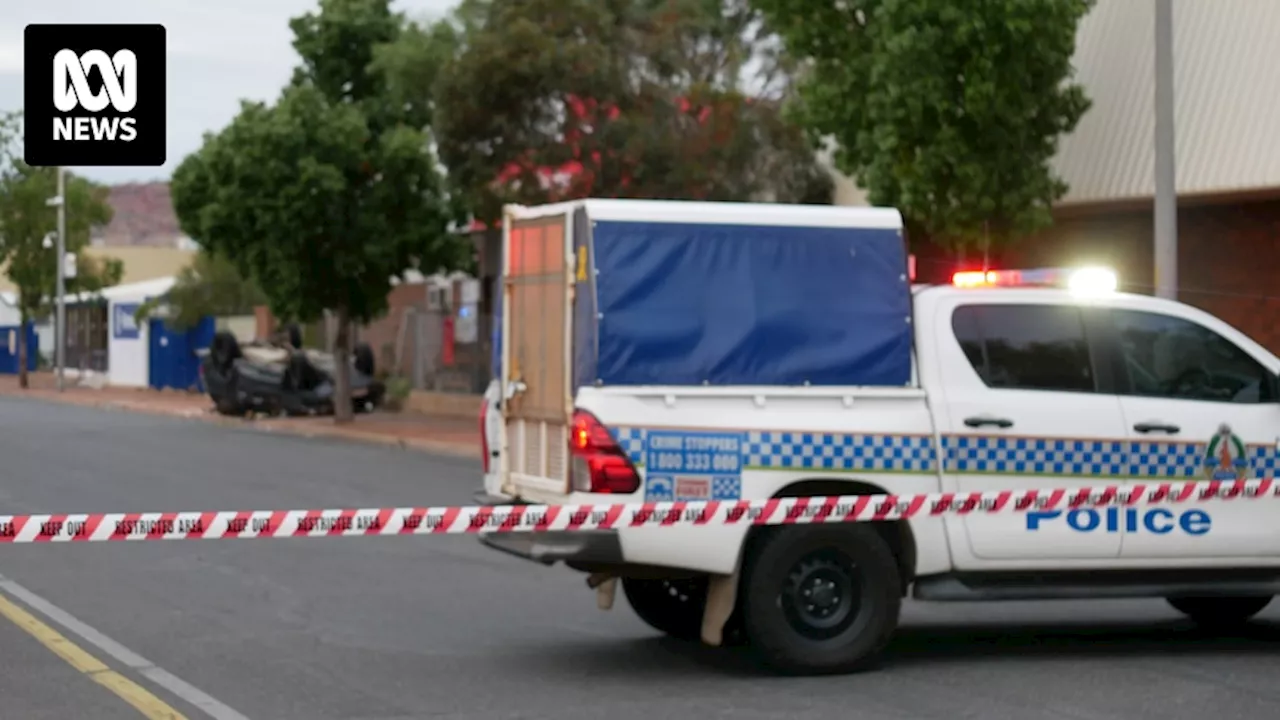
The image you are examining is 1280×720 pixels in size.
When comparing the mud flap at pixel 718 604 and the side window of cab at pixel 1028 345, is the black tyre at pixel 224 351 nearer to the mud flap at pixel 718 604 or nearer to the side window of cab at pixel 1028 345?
the side window of cab at pixel 1028 345

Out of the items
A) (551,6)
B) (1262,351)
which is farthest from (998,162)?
(1262,351)

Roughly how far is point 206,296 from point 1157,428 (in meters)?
48.7

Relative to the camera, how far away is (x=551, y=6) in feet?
101

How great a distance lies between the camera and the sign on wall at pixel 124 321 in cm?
6322

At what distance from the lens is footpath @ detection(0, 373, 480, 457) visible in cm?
3156

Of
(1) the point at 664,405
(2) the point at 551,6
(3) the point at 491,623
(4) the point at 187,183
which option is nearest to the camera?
(1) the point at 664,405

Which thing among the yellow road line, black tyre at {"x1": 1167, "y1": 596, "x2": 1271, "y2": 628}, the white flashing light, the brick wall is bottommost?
the yellow road line

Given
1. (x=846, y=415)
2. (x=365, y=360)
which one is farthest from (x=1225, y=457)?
(x=365, y=360)

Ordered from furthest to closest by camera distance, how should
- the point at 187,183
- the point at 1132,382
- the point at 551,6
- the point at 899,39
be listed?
the point at 187,183 < the point at 551,6 < the point at 899,39 < the point at 1132,382

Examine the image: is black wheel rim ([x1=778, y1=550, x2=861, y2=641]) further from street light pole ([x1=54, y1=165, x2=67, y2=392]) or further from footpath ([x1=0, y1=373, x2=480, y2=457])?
street light pole ([x1=54, y1=165, x2=67, y2=392])

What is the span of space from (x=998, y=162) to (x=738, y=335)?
1466 centimetres

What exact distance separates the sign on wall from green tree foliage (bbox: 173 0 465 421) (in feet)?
85.0

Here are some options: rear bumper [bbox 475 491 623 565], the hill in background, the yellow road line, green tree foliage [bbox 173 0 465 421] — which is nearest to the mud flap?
rear bumper [bbox 475 491 623 565]

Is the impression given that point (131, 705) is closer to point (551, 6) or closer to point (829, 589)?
point (829, 589)
